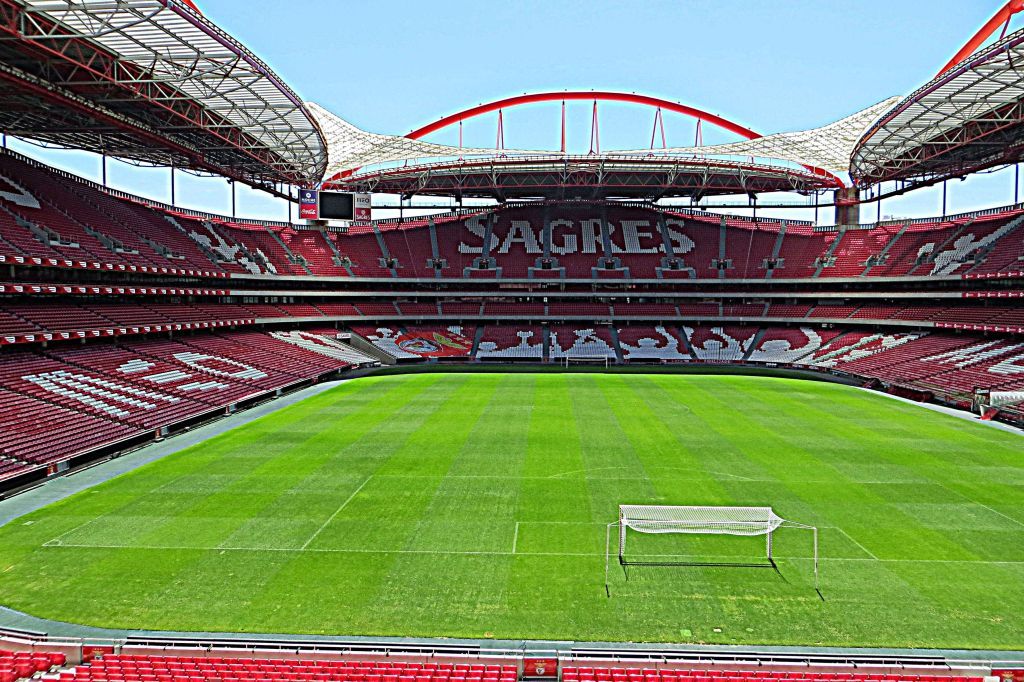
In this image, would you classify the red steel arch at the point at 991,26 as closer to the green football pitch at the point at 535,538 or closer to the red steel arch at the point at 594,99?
the red steel arch at the point at 594,99

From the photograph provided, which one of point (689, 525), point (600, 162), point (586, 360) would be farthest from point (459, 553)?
point (600, 162)

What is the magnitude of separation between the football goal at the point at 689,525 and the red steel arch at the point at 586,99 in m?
44.7

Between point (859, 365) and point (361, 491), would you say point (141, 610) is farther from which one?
point (859, 365)

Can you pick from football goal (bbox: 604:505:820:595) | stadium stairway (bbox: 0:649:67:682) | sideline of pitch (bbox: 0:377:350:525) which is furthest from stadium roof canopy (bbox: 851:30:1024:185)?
sideline of pitch (bbox: 0:377:350:525)

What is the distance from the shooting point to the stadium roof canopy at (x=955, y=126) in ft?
91.8

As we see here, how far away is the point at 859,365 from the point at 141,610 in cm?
4560

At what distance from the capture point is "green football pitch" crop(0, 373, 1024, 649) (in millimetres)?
11781

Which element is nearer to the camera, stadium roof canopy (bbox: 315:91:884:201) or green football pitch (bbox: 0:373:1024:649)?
green football pitch (bbox: 0:373:1024:649)

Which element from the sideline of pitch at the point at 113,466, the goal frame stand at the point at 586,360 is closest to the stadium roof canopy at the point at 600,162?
the goal frame stand at the point at 586,360

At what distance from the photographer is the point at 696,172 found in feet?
168

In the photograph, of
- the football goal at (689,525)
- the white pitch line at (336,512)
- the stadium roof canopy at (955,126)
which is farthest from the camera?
the stadium roof canopy at (955,126)

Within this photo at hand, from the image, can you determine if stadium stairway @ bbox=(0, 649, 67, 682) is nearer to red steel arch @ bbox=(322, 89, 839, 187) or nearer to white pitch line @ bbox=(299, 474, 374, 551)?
white pitch line @ bbox=(299, 474, 374, 551)

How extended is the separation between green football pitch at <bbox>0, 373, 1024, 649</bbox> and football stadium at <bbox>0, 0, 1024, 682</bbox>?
0.40 feet

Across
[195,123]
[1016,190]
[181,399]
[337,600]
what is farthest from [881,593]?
[1016,190]
